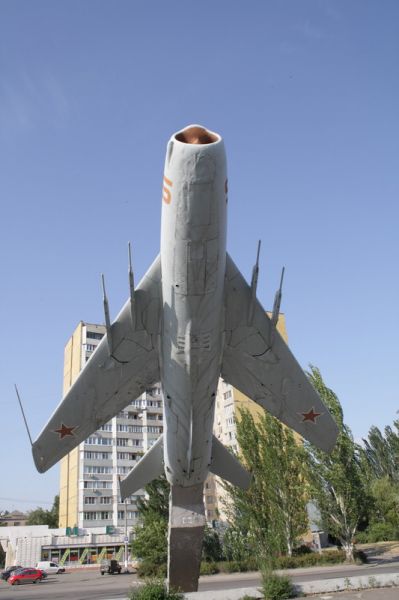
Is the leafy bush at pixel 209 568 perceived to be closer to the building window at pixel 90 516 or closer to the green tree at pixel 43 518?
the building window at pixel 90 516

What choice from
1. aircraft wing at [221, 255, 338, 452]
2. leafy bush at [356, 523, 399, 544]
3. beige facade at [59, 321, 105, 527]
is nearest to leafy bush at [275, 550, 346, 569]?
aircraft wing at [221, 255, 338, 452]

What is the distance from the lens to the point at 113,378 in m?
11.0

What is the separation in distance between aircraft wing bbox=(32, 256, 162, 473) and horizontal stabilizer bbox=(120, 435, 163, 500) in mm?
2766

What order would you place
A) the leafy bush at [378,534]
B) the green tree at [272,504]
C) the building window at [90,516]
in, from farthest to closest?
1. the building window at [90,516]
2. the leafy bush at [378,534]
3. the green tree at [272,504]

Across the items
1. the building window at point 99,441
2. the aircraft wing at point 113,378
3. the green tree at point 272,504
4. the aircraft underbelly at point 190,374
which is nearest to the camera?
the aircraft underbelly at point 190,374

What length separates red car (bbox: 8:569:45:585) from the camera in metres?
34.0

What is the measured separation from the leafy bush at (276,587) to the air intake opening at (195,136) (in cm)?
1160

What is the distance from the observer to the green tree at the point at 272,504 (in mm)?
30109

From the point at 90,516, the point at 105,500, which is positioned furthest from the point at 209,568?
the point at 105,500

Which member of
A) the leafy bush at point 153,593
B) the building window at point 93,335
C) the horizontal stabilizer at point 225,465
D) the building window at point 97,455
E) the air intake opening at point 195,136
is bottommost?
the leafy bush at point 153,593

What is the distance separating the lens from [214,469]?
47.2 ft

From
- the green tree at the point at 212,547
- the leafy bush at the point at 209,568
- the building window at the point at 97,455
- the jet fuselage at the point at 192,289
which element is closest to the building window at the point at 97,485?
the building window at the point at 97,455

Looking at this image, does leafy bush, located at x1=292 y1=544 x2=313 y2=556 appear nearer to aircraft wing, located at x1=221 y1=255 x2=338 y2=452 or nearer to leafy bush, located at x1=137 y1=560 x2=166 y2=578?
leafy bush, located at x1=137 y1=560 x2=166 y2=578

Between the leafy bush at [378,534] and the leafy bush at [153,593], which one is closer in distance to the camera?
the leafy bush at [153,593]
